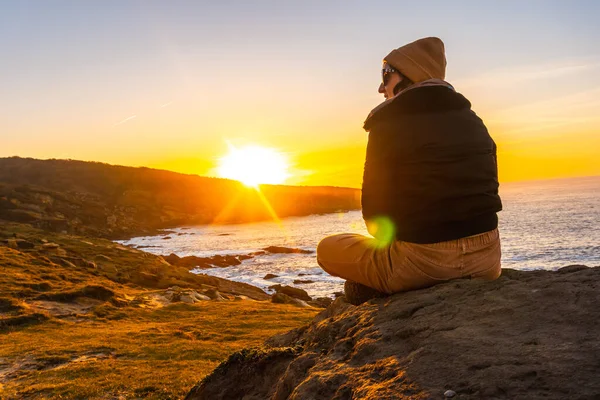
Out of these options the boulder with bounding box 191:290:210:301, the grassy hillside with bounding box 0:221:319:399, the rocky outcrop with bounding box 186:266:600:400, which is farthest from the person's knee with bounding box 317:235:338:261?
the boulder with bounding box 191:290:210:301

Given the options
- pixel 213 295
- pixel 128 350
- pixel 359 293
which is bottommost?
pixel 213 295

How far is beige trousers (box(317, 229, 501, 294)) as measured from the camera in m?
4.48

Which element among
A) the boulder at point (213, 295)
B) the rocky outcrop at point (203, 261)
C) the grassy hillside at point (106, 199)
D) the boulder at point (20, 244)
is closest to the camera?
the boulder at point (213, 295)

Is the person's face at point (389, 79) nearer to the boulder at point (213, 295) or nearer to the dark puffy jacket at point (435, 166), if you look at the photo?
the dark puffy jacket at point (435, 166)

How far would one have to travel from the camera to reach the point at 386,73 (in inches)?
193

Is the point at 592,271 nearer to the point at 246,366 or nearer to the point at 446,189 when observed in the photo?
the point at 446,189

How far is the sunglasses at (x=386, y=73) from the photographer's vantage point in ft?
15.9

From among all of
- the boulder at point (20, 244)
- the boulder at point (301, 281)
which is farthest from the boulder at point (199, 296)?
Result: the boulder at point (20, 244)

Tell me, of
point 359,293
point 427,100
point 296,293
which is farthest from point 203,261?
point 427,100

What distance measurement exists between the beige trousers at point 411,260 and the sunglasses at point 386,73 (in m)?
1.86

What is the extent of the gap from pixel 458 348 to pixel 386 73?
310cm

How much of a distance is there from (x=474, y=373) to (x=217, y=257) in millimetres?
68900

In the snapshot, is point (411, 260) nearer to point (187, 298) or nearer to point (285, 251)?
point (187, 298)

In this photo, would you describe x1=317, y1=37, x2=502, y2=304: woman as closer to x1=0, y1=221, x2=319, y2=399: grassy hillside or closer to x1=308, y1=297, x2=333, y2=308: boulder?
x1=0, y1=221, x2=319, y2=399: grassy hillside
